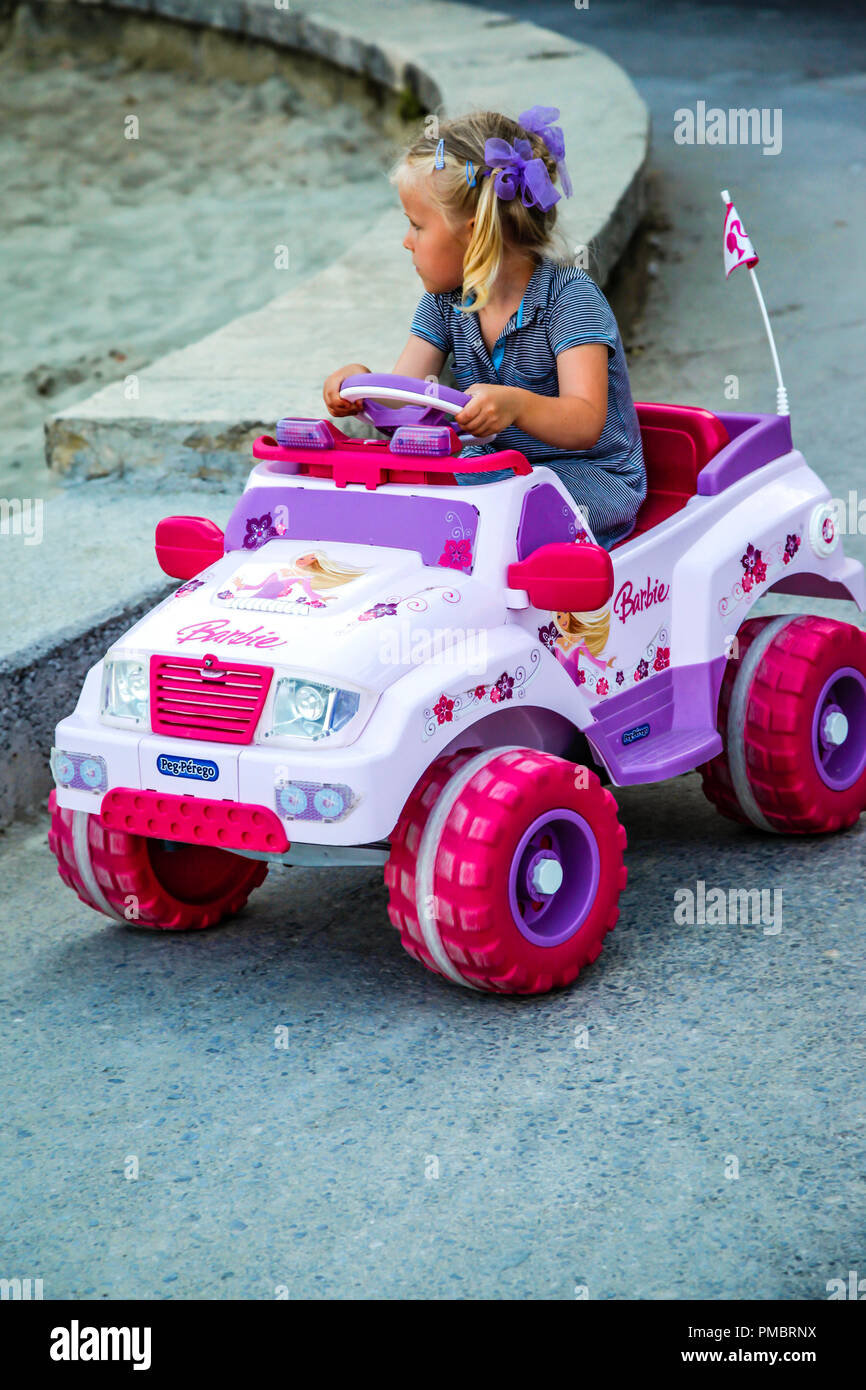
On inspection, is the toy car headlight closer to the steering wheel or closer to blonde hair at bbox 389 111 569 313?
the steering wheel

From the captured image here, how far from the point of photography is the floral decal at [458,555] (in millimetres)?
2684

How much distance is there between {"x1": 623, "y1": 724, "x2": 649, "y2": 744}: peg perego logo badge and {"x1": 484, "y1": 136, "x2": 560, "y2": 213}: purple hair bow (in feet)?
2.96

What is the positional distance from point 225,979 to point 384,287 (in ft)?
10.7

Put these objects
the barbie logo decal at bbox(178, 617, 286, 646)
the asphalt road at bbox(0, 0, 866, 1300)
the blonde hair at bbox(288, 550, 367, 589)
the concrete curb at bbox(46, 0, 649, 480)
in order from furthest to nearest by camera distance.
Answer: the concrete curb at bbox(46, 0, 649, 480) < the blonde hair at bbox(288, 550, 367, 589) < the barbie logo decal at bbox(178, 617, 286, 646) < the asphalt road at bbox(0, 0, 866, 1300)

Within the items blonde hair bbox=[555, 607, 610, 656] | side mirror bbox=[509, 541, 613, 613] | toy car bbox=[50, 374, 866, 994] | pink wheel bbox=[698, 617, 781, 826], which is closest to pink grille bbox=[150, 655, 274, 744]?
toy car bbox=[50, 374, 866, 994]

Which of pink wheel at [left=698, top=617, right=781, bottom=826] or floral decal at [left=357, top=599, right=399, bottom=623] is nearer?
floral decal at [left=357, top=599, right=399, bottom=623]

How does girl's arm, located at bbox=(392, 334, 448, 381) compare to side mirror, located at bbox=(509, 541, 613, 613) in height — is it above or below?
above

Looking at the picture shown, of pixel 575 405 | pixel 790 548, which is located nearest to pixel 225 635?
pixel 575 405

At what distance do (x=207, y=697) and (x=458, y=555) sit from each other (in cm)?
46

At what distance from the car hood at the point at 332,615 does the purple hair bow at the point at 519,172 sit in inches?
25.6

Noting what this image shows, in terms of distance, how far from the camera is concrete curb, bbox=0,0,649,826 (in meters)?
3.51

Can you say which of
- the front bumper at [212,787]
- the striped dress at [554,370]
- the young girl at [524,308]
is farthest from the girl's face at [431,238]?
the front bumper at [212,787]

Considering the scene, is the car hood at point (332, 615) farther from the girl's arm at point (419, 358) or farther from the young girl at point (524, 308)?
the girl's arm at point (419, 358)

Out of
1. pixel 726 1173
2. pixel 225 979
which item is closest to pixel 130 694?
pixel 225 979
